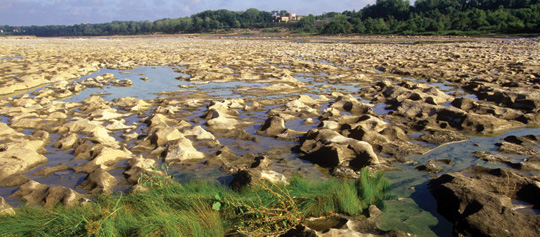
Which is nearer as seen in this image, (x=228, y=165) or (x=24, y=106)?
(x=228, y=165)

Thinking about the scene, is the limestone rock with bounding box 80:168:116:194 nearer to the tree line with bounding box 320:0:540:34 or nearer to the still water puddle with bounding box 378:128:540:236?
the still water puddle with bounding box 378:128:540:236

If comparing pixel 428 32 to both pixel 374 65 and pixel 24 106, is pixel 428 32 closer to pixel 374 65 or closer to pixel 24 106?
pixel 374 65

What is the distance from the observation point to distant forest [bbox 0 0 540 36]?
46.0 meters

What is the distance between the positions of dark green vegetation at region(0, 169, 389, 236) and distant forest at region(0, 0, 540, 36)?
45.0 meters

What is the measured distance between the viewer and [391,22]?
213ft

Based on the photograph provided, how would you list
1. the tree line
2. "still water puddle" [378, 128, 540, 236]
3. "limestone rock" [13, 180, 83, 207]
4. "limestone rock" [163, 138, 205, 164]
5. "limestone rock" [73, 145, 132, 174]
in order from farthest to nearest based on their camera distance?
1. the tree line
2. "limestone rock" [163, 138, 205, 164]
3. "limestone rock" [73, 145, 132, 174]
4. "limestone rock" [13, 180, 83, 207]
5. "still water puddle" [378, 128, 540, 236]

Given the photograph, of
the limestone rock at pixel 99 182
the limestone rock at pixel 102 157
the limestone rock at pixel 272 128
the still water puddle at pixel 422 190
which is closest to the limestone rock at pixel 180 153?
the limestone rock at pixel 102 157

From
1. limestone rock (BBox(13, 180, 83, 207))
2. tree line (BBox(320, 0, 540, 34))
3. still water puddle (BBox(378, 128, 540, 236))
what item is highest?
tree line (BBox(320, 0, 540, 34))

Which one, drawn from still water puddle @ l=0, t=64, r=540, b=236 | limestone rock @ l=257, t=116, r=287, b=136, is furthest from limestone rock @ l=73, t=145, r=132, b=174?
limestone rock @ l=257, t=116, r=287, b=136

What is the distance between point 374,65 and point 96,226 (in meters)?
15.3

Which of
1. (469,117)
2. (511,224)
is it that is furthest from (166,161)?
(469,117)

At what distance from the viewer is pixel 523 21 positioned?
41562 millimetres

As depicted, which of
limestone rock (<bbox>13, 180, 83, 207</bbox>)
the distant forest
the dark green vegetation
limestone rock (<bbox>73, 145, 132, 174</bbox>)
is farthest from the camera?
the distant forest

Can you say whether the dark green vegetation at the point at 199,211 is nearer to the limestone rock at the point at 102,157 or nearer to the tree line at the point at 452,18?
the limestone rock at the point at 102,157
